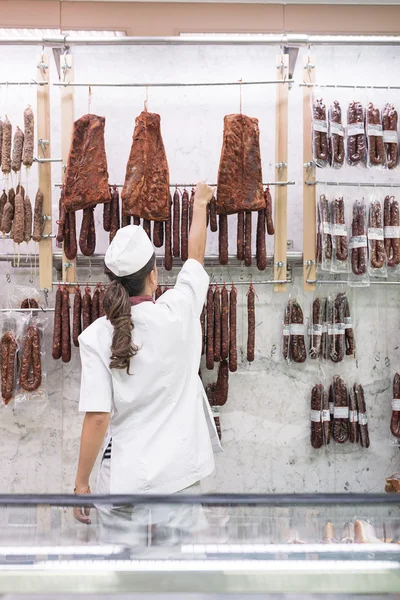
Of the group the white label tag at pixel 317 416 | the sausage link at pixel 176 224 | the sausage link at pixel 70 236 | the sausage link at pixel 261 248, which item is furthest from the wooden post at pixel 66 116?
the white label tag at pixel 317 416

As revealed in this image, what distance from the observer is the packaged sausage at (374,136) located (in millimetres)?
4957

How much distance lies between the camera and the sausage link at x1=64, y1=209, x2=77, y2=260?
4820mm

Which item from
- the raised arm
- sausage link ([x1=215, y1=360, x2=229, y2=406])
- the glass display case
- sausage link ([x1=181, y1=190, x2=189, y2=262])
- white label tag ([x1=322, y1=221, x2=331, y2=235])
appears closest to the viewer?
the glass display case

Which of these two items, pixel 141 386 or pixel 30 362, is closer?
pixel 141 386

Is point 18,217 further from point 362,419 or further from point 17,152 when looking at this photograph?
point 362,419

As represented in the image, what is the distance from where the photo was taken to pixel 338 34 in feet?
18.2

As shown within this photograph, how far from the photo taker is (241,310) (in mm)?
5492

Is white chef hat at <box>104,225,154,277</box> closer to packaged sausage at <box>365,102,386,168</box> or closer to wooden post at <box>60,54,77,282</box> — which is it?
wooden post at <box>60,54,77,282</box>

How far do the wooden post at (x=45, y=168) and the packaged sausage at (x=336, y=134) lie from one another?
2257mm

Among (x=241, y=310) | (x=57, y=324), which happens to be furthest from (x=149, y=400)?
(x=241, y=310)

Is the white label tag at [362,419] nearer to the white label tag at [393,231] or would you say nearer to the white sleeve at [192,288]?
the white label tag at [393,231]

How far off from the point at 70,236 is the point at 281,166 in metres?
1.77

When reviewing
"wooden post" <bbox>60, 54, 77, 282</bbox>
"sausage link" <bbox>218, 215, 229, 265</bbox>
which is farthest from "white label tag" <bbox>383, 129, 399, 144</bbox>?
"wooden post" <bbox>60, 54, 77, 282</bbox>
